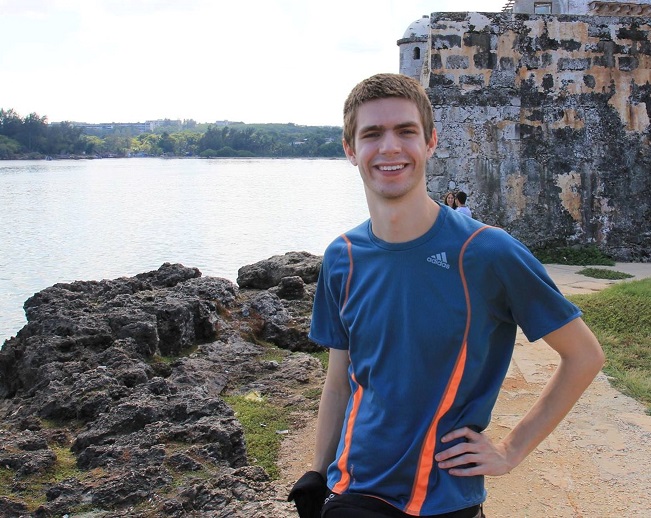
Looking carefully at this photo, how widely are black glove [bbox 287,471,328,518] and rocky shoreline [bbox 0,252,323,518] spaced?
3.55 ft

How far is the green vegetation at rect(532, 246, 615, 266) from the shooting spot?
35.3 feet

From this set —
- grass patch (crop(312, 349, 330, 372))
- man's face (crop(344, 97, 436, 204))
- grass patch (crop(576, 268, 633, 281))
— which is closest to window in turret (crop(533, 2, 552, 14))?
grass patch (crop(576, 268, 633, 281))

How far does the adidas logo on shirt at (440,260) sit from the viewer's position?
2.12 m

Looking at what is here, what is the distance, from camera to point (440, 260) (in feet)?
6.96

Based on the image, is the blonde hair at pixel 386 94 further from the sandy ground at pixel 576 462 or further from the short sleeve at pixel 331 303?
the sandy ground at pixel 576 462

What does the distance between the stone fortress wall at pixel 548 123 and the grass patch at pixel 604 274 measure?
102 centimetres

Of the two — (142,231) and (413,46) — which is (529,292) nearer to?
(413,46)

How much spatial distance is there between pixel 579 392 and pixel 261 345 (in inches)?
191

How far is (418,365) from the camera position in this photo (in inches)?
82.4

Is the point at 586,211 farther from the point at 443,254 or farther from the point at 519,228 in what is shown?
the point at 443,254

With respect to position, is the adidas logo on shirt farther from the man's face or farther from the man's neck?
the man's face

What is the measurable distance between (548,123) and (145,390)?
773cm

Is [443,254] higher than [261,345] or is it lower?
higher

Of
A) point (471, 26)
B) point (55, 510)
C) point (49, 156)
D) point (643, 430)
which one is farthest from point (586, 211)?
point (49, 156)
